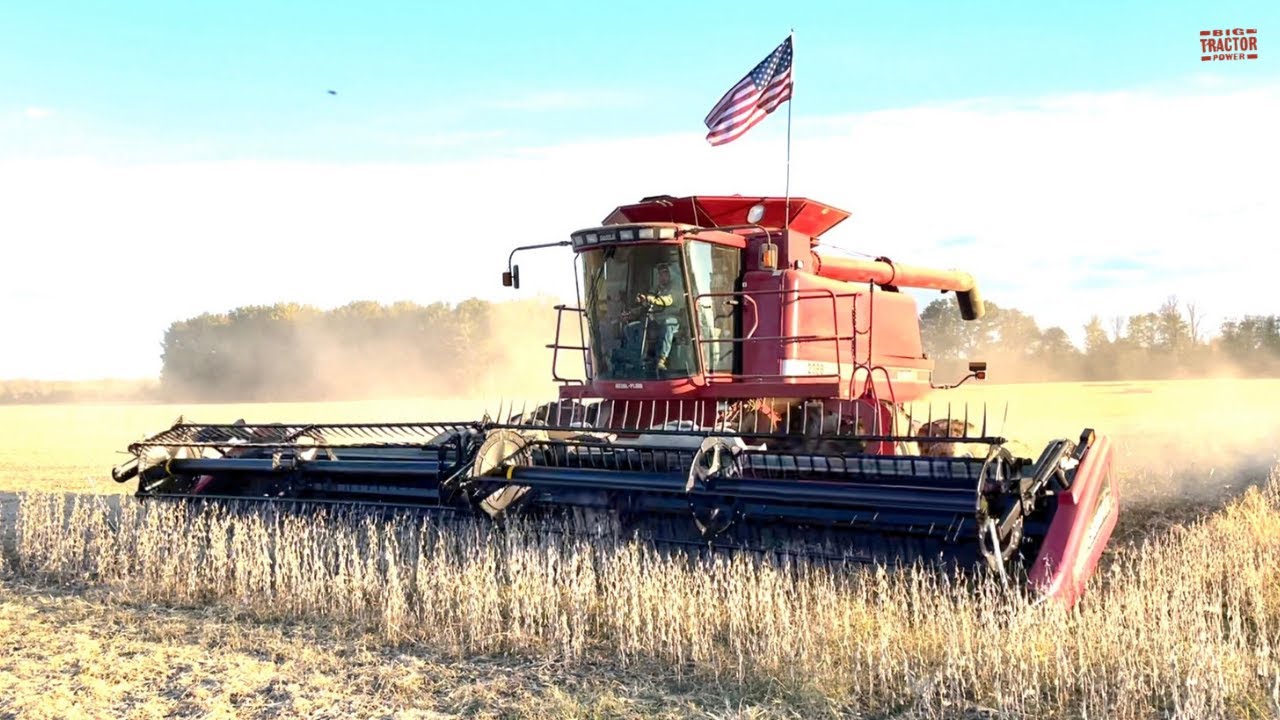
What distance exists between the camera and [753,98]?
853cm

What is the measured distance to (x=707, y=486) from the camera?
5.10m

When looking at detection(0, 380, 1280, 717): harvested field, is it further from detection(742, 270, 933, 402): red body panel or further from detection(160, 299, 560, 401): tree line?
detection(160, 299, 560, 401): tree line

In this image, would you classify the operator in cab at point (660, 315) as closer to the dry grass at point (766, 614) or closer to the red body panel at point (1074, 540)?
the dry grass at point (766, 614)

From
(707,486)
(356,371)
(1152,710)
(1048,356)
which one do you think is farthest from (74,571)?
(356,371)

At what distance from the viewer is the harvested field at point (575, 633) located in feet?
12.2

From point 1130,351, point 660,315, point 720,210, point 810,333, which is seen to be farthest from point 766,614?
point 1130,351

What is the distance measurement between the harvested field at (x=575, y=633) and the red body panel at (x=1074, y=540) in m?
0.15

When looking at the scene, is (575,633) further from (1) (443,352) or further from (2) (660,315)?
(1) (443,352)

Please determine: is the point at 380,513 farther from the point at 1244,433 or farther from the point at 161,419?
the point at 161,419

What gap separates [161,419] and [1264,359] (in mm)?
30925

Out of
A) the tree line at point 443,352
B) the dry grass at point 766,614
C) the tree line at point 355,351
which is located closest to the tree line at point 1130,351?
the tree line at point 443,352

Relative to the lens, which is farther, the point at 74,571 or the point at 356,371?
the point at 356,371

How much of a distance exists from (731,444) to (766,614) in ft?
4.16

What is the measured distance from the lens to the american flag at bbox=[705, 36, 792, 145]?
8.30 m
